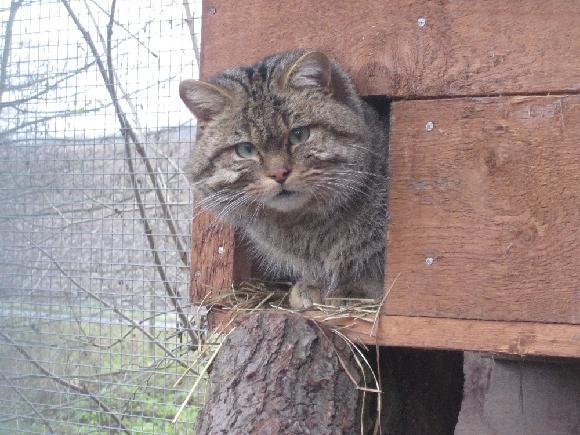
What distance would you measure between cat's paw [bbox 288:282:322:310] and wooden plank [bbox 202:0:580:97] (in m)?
0.62

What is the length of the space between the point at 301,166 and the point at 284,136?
0.10 meters

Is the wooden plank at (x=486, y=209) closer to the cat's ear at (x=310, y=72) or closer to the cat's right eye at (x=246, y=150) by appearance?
the cat's ear at (x=310, y=72)

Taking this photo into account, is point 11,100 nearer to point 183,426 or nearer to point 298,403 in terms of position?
point 183,426

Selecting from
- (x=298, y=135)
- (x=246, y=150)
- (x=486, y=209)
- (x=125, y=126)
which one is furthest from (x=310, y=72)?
(x=125, y=126)

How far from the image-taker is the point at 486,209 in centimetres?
181

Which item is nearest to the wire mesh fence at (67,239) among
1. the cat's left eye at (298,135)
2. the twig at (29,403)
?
the twig at (29,403)

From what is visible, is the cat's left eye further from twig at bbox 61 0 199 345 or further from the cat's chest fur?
twig at bbox 61 0 199 345

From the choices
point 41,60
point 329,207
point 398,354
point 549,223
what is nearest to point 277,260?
point 329,207

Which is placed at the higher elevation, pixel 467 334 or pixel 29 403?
pixel 467 334

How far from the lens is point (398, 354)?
232 centimetres

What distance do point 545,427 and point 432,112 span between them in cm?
130

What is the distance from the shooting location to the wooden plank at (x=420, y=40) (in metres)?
1.79

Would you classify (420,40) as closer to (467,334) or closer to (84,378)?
(467,334)

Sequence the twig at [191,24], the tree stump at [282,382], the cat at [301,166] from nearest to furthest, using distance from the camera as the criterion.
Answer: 1. the tree stump at [282,382]
2. the cat at [301,166]
3. the twig at [191,24]
